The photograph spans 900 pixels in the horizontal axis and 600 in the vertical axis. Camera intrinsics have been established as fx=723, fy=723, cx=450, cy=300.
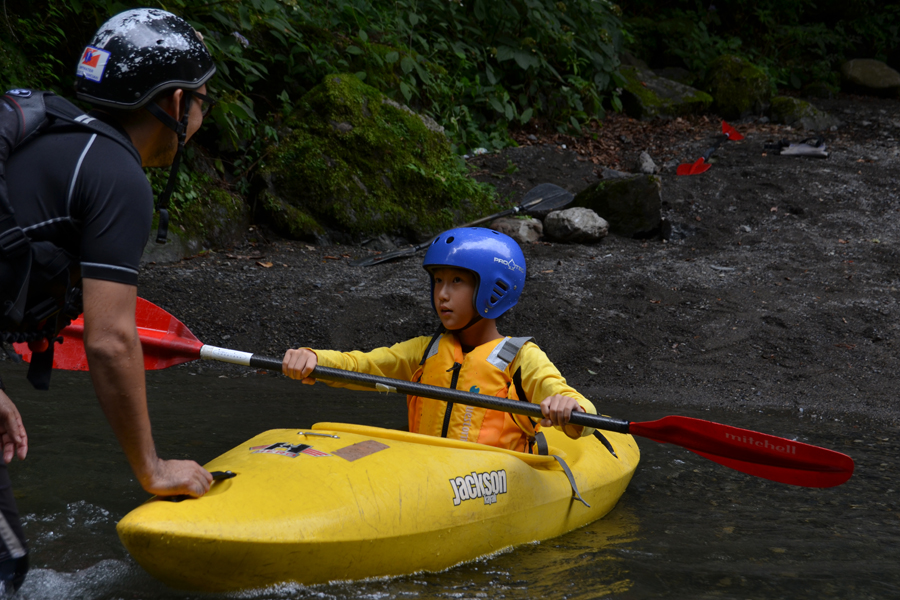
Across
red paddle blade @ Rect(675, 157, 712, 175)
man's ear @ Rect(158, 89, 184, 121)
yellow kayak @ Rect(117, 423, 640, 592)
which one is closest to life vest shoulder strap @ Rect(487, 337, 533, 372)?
yellow kayak @ Rect(117, 423, 640, 592)

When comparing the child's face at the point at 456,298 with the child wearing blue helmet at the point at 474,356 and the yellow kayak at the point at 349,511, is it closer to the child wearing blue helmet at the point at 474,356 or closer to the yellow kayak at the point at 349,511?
the child wearing blue helmet at the point at 474,356

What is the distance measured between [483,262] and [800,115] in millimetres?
9325

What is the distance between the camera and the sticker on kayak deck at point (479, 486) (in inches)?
96.0

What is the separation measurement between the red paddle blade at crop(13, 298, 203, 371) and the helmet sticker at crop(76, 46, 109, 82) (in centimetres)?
120

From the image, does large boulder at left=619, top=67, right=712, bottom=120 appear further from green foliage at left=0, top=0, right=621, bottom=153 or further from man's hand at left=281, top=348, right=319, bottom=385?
man's hand at left=281, top=348, right=319, bottom=385

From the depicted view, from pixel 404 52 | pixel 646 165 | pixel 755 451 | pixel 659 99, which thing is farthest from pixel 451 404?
pixel 659 99

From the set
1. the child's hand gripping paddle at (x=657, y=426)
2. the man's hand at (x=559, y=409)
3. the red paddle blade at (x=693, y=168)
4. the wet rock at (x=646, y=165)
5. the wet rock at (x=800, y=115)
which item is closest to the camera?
the man's hand at (x=559, y=409)

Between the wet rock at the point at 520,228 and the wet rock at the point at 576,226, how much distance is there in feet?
0.39

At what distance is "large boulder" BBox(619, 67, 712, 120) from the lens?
420 inches

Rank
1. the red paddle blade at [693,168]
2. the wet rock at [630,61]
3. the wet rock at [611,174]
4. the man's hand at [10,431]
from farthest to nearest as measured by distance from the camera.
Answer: the wet rock at [630,61] → the wet rock at [611,174] → the red paddle blade at [693,168] → the man's hand at [10,431]

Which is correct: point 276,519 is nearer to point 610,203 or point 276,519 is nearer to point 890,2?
point 610,203

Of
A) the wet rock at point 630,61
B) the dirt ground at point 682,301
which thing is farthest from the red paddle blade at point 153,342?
the wet rock at point 630,61

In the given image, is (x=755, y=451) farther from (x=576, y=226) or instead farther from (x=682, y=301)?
(x=576, y=226)

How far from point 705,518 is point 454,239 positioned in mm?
1557
